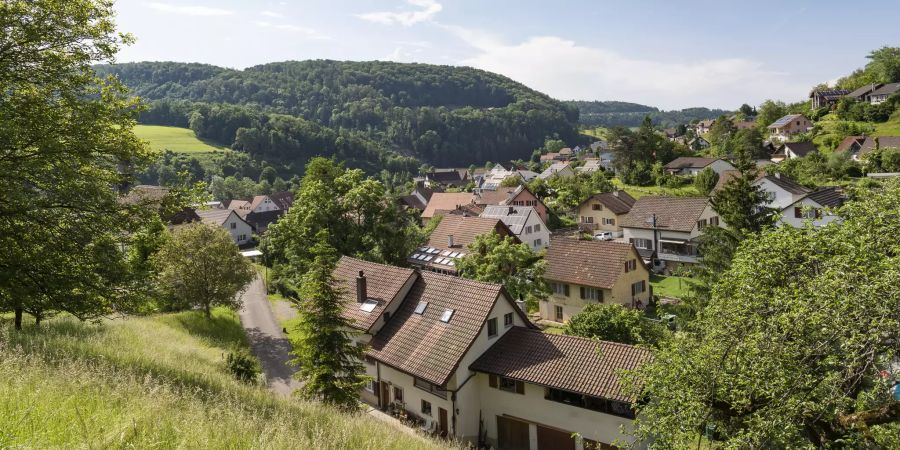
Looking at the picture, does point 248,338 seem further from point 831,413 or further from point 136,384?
point 831,413

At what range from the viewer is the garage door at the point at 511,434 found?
21469 millimetres

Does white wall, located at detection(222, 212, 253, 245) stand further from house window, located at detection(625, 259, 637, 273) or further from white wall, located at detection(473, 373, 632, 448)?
white wall, located at detection(473, 373, 632, 448)

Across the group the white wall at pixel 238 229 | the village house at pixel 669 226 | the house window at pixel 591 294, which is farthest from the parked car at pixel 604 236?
the white wall at pixel 238 229

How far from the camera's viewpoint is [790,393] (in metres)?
10.4

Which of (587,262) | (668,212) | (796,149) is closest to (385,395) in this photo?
(587,262)

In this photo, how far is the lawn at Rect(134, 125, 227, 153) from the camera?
144 m

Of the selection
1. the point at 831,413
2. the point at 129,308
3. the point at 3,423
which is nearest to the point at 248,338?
the point at 129,308

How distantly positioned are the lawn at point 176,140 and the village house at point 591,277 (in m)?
129

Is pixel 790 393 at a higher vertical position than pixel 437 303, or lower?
higher

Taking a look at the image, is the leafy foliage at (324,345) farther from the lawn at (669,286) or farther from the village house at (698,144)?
the village house at (698,144)

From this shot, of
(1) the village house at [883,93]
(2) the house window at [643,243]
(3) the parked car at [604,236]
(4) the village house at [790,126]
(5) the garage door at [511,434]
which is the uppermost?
(1) the village house at [883,93]

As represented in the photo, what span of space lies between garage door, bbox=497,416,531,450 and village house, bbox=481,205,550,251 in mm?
31262

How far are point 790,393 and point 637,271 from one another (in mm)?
30128

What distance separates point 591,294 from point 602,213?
28745 millimetres
